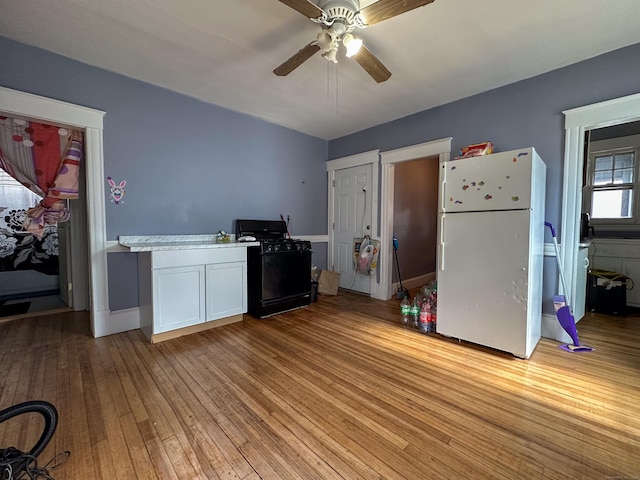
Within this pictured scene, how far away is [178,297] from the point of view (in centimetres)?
258

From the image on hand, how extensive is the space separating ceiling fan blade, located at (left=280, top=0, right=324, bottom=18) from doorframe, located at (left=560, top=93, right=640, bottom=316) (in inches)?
96.7

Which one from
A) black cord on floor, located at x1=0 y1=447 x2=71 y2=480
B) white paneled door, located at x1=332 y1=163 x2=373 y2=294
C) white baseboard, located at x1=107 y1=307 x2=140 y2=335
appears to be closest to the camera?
black cord on floor, located at x1=0 y1=447 x2=71 y2=480

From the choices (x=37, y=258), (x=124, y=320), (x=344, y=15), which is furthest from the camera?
(x=37, y=258)

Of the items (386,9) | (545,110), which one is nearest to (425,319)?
(545,110)

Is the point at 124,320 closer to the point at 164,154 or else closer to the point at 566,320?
the point at 164,154

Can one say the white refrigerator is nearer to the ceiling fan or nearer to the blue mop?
the blue mop

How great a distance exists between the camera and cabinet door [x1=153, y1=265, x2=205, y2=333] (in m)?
2.46

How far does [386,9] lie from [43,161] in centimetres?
317

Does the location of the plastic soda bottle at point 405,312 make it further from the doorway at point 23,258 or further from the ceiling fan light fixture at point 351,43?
the doorway at point 23,258

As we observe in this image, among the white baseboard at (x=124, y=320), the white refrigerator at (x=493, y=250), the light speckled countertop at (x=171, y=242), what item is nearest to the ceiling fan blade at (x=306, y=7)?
the white refrigerator at (x=493, y=250)

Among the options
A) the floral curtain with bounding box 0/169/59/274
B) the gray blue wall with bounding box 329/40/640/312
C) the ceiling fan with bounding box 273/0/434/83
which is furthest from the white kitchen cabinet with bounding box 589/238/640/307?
the floral curtain with bounding box 0/169/59/274

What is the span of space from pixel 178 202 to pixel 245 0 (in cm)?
210

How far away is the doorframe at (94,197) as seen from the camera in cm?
244

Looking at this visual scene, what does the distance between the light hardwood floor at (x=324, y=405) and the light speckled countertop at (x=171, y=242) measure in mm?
894
